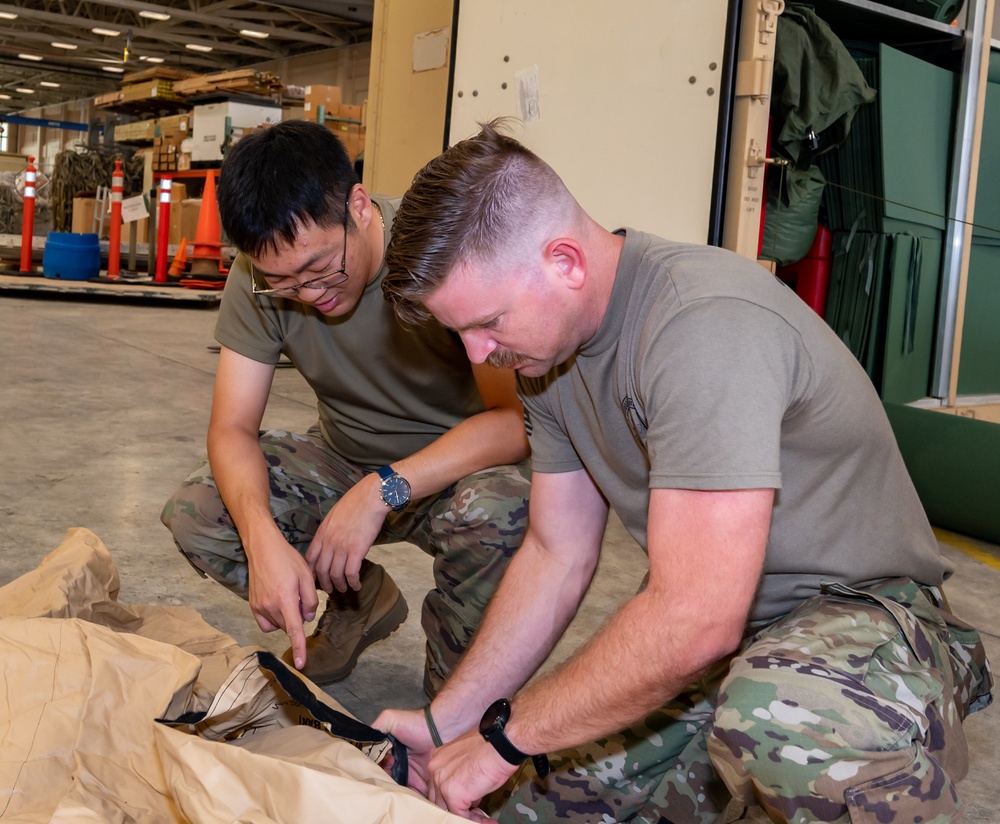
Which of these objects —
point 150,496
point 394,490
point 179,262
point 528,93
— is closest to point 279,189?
point 394,490

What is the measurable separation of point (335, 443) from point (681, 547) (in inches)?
44.3

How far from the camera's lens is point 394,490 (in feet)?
5.65

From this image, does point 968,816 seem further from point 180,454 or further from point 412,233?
point 180,454

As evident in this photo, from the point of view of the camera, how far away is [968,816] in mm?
1619

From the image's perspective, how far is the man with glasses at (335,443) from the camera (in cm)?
165

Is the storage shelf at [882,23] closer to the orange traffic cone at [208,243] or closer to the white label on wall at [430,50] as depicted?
the white label on wall at [430,50]

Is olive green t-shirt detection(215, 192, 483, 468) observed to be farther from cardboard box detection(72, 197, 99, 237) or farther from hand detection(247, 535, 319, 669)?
cardboard box detection(72, 197, 99, 237)

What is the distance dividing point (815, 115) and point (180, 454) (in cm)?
248

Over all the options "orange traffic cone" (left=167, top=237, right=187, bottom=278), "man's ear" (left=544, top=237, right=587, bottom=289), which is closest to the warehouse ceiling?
"orange traffic cone" (left=167, top=237, right=187, bottom=278)

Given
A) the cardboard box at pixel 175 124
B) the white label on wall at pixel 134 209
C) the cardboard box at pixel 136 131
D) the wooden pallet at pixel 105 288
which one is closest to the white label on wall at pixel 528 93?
the wooden pallet at pixel 105 288

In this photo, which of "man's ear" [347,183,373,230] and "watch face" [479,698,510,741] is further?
"man's ear" [347,183,373,230]

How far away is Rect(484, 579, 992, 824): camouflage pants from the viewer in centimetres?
103

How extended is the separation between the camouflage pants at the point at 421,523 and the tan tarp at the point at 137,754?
1.50 ft

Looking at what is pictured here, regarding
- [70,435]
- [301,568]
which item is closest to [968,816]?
[301,568]
